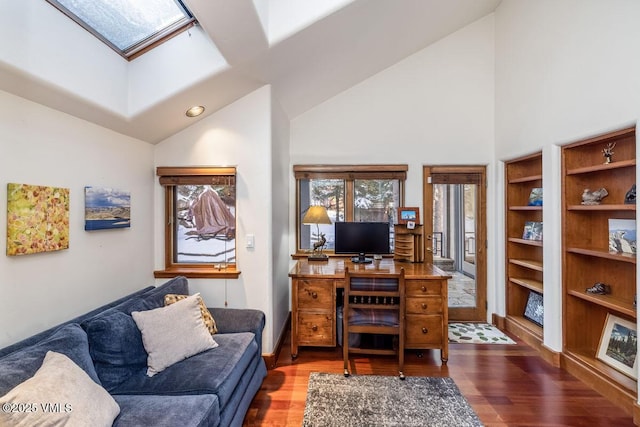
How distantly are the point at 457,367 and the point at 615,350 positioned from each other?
48.9 inches

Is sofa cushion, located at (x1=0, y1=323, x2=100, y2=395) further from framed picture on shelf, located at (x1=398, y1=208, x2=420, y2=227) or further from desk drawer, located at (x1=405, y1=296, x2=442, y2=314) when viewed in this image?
framed picture on shelf, located at (x1=398, y1=208, x2=420, y2=227)

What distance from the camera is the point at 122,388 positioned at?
5.79 ft

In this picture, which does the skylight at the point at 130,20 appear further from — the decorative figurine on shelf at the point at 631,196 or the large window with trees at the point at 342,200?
the decorative figurine on shelf at the point at 631,196

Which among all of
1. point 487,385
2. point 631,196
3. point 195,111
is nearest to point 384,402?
point 487,385

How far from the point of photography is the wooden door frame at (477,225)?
12.6 ft

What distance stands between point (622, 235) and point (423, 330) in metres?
1.76

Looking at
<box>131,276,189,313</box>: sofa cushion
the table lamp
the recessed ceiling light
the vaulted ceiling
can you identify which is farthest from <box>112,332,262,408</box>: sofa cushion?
the recessed ceiling light

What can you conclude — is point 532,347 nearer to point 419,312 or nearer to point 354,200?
point 419,312

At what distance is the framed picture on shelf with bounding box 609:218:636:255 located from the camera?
7.48 ft

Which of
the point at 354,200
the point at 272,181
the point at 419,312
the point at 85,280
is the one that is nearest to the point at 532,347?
the point at 419,312

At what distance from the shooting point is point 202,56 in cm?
223

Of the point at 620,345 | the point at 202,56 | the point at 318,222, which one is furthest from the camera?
the point at 318,222

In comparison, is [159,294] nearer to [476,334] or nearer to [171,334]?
[171,334]

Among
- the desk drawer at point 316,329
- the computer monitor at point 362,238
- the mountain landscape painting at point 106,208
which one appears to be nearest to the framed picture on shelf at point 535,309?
the computer monitor at point 362,238
